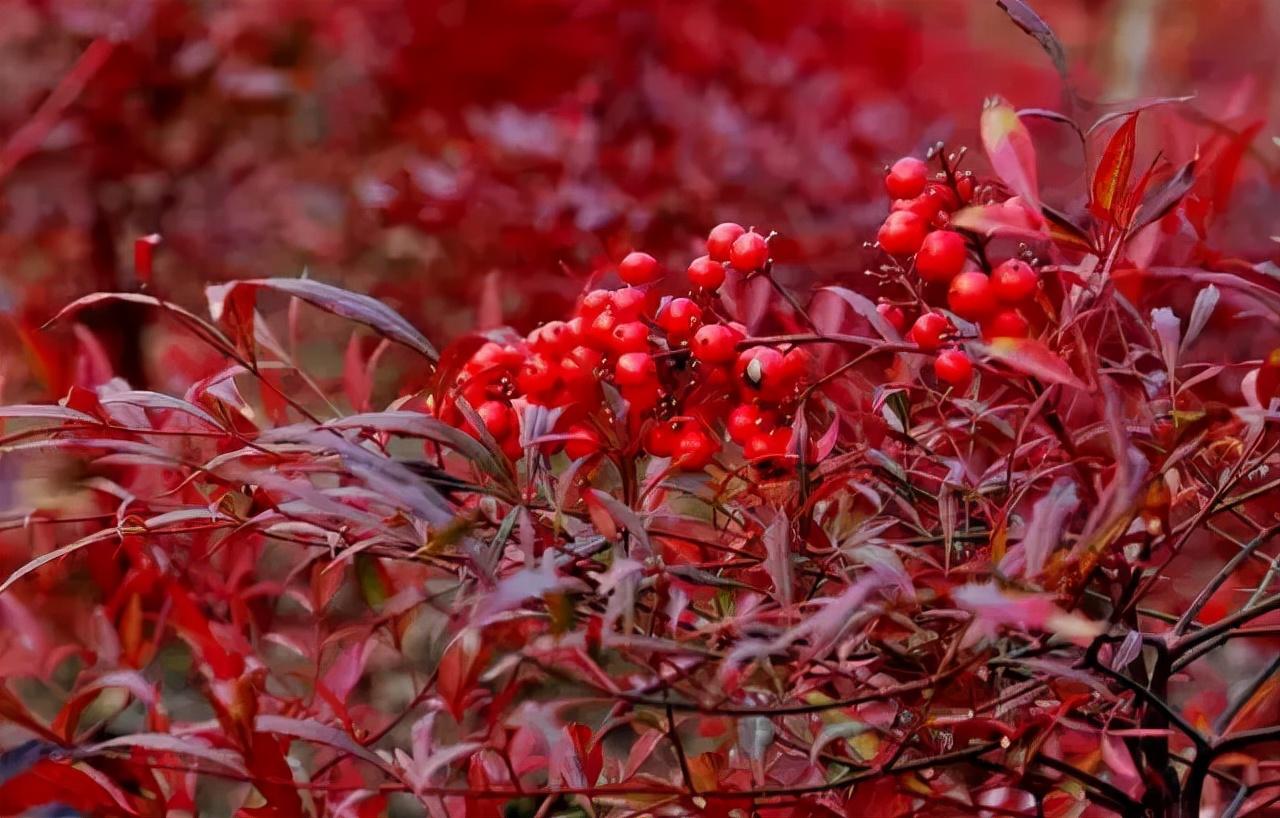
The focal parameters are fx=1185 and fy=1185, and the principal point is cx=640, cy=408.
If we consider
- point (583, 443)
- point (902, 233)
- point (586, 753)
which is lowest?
point (586, 753)

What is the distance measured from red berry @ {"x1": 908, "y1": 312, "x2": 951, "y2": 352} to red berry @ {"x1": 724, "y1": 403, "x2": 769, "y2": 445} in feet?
0.30

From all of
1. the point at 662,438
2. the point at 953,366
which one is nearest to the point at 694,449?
the point at 662,438

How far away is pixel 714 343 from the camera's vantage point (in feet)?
1.95

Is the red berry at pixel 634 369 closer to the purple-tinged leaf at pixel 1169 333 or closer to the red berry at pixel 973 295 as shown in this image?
the red berry at pixel 973 295

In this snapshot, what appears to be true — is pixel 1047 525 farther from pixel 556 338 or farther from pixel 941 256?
pixel 556 338

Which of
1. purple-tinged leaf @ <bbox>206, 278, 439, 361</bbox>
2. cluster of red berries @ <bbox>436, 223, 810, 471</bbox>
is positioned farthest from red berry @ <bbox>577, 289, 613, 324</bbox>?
purple-tinged leaf @ <bbox>206, 278, 439, 361</bbox>

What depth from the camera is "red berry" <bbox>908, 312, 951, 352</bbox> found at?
0.62 m

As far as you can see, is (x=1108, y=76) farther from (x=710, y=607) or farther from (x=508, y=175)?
(x=710, y=607)

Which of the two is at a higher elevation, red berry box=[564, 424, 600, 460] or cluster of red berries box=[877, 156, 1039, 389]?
cluster of red berries box=[877, 156, 1039, 389]

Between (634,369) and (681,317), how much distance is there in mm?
44

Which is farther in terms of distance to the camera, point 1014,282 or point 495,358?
point 495,358

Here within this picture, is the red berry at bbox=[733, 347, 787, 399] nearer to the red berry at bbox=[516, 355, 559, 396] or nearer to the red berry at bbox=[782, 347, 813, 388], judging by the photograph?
the red berry at bbox=[782, 347, 813, 388]

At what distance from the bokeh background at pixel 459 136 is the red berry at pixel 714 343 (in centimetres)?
89

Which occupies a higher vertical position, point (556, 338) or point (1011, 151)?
point (1011, 151)
